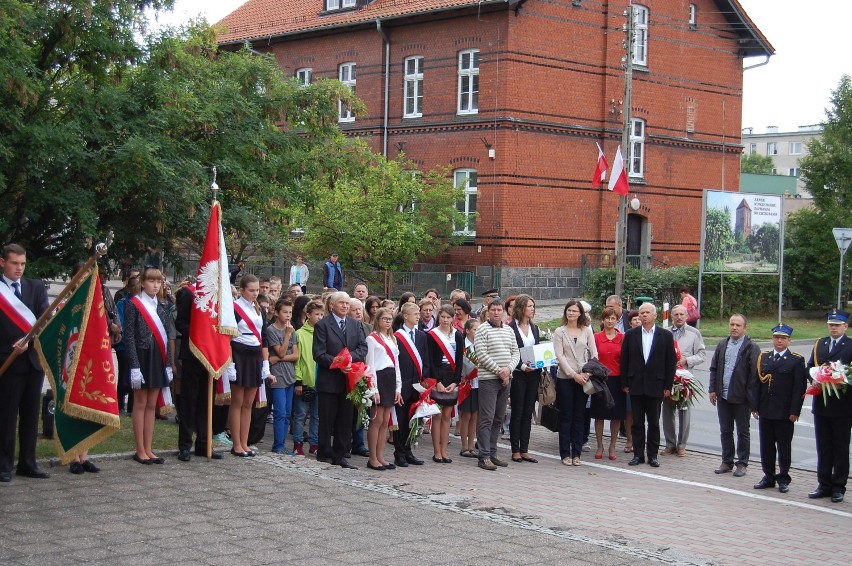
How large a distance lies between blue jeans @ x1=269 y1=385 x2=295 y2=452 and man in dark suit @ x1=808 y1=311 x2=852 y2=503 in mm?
5487

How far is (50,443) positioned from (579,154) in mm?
27672

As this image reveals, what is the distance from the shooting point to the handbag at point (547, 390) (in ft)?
42.1

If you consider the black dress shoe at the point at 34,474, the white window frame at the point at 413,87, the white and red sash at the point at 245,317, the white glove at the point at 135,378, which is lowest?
the black dress shoe at the point at 34,474

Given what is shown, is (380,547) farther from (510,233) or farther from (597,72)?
(597,72)

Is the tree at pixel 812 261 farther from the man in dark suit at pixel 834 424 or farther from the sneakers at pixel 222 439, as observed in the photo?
the sneakers at pixel 222 439

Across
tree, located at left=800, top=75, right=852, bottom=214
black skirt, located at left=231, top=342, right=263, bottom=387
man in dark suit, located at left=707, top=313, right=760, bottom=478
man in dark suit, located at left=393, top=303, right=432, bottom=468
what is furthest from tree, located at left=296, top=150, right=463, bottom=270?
black skirt, located at left=231, top=342, right=263, bottom=387

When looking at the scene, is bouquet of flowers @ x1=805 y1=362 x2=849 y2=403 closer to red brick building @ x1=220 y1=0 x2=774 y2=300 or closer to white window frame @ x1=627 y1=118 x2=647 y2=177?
red brick building @ x1=220 y1=0 x2=774 y2=300

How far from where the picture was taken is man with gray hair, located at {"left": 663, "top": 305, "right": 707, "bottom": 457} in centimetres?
1337

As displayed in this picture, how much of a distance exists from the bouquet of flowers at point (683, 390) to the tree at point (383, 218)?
20.0 meters

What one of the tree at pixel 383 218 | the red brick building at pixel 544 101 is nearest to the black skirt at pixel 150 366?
the tree at pixel 383 218

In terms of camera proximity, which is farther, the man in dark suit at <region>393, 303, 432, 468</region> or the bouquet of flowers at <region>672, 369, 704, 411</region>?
the bouquet of flowers at <region>672, 369, 704, 411</region>

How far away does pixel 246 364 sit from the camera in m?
11.2

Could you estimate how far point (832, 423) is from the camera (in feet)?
36.0

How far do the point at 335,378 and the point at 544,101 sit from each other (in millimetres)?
25606
